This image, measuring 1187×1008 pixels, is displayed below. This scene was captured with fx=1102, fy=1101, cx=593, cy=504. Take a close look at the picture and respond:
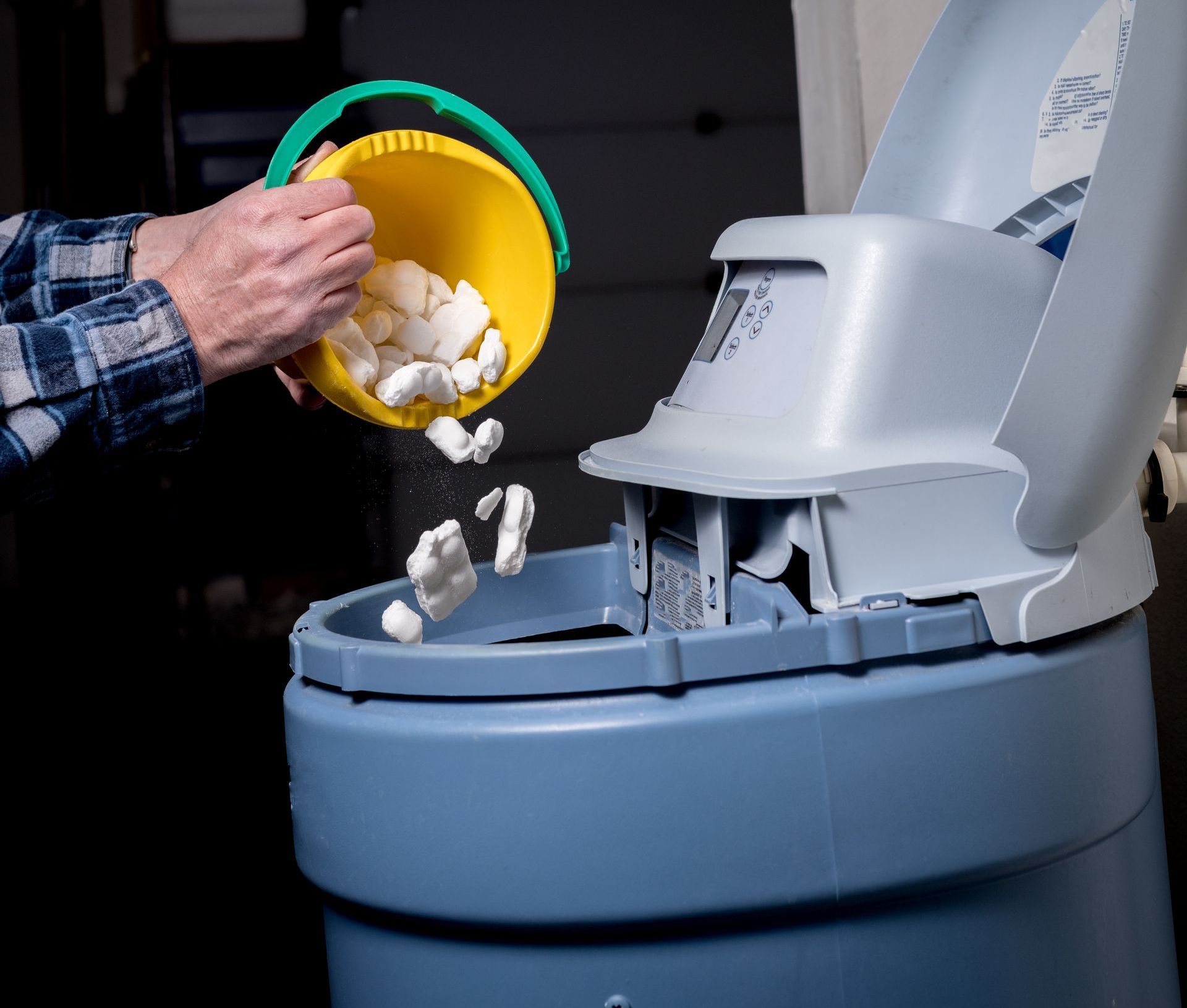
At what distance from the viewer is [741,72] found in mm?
1743

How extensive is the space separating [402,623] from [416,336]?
0.78 ft

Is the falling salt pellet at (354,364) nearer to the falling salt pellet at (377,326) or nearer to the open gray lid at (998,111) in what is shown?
the falling salt pellet at (377,326)

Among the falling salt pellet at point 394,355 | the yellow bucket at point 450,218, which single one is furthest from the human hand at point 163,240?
the falling salt pellet at point 394,355

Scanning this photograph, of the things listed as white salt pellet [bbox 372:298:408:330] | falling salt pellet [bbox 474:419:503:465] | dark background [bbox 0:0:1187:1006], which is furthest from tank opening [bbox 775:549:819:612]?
dark background [bbox 0:0:1187:1006]

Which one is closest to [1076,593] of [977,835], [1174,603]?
[977,835]

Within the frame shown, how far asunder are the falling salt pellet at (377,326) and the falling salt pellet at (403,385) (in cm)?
6

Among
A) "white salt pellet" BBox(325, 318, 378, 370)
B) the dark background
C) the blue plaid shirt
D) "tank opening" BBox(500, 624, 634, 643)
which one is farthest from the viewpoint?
the dark background

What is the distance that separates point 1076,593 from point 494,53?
1.32 meters

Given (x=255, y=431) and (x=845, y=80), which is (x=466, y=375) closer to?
(x=255, y=431)

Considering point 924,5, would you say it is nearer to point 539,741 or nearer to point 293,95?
point 293,95

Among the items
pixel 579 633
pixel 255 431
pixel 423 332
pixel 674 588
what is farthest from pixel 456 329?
pixel 255 431

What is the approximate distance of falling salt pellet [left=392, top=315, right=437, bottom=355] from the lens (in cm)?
89

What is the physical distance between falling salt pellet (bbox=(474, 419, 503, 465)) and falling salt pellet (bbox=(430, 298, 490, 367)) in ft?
0.20

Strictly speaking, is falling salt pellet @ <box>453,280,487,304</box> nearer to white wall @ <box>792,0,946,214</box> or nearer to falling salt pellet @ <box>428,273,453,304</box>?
falling salt pellet @ <box>428,273,453,304</box>
